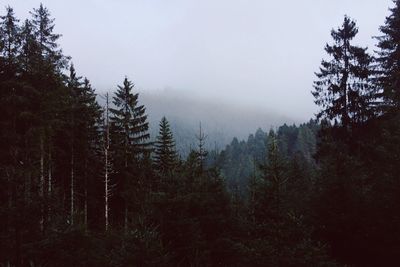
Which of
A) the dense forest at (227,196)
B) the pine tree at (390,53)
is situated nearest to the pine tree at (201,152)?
the dense forest at (227,196)

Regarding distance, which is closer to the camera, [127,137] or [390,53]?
[390,53]

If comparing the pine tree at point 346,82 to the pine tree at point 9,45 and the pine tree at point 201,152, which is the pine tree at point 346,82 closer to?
the pine tree at point 201,152

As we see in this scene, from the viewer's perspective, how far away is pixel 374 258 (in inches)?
658

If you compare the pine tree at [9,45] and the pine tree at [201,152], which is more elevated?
the pine tree at [9,45]

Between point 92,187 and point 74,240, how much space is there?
2530cm

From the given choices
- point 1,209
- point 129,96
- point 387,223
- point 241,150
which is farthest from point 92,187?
point 241,150

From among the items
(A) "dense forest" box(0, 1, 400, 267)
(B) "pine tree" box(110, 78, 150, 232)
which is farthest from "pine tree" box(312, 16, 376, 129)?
(B) "pine tree" box(110, 78, 150, 232)

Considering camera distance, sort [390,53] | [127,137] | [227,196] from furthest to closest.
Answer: [127,137] → [390,53] → [227,196]

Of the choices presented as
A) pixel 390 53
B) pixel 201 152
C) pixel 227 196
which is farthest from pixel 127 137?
pixel 390 53

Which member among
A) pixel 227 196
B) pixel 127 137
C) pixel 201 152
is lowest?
pixel 227 196

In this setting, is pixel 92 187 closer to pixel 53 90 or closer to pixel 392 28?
pixel 53 90

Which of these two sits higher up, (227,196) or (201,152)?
(201,152)

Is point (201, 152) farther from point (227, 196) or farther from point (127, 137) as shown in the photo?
point (127, 137)

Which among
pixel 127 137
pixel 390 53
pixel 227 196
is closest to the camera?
pixel 227 196
